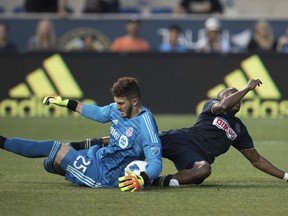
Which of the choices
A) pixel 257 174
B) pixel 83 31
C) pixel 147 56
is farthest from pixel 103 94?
pixel 257 174

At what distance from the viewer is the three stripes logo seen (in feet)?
60.7

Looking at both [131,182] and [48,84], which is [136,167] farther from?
[48,84]

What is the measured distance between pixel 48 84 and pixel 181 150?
9029 millimetres

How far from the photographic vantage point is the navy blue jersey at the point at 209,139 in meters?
9.91

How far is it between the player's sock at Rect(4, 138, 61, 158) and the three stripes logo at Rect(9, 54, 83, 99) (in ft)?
30.0

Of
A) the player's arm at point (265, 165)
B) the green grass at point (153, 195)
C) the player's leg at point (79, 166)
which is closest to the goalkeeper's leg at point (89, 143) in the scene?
the green grass at point (153, 195)

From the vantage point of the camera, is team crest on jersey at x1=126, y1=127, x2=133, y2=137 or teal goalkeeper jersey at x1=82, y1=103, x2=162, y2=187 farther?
team crest on jersey at x1=126, y1=127, x2=133, y2=137

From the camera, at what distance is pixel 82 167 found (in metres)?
9.37

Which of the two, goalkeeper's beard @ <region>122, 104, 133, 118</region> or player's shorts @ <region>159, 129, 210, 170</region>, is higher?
goalkeeper's beard @ <region>122, 104, 133, 118</region>

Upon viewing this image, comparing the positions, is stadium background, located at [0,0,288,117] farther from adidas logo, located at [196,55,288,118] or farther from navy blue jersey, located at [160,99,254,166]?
navy blue jersey, located at [160,99,254,166]

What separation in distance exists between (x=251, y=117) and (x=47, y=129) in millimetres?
4266

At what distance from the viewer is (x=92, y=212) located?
786cm

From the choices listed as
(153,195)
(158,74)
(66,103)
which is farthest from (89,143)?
(158,74)

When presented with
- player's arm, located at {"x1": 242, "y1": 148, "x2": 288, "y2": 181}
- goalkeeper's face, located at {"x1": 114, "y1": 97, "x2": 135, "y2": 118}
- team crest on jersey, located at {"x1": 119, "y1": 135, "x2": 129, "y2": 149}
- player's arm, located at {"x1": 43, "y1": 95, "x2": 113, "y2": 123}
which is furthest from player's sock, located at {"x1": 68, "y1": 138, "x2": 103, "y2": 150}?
player's arm, located at {"x1": 242, "y1": 148, "x2": 288, "y2": 181}
